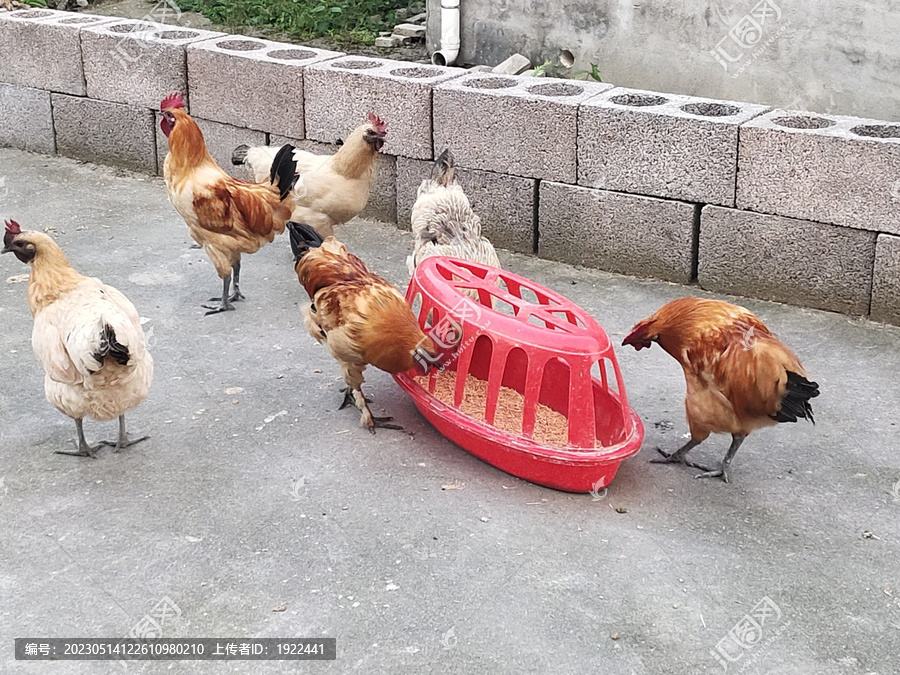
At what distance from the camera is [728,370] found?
4707 mm

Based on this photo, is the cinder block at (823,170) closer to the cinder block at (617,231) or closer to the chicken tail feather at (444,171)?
the cinder block at (617,231)

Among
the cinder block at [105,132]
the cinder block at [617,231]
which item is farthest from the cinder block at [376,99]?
the cinder block at [105,132]

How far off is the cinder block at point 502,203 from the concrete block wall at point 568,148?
11 mm

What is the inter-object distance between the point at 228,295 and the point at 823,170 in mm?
3914

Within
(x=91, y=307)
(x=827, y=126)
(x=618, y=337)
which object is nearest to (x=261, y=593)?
(x=91, y=307)

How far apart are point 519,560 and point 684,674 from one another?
89cm

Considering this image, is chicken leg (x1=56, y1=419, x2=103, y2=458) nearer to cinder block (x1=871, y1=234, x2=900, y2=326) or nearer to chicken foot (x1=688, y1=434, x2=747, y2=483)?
chicken foot (x1=688, y1=434, x2=747, y2=483)

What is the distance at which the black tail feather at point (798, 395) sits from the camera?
178 inches

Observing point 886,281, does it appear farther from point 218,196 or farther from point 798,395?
point 218,196

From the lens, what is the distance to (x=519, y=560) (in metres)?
4.52

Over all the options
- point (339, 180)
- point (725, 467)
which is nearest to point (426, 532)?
point (725, 467)

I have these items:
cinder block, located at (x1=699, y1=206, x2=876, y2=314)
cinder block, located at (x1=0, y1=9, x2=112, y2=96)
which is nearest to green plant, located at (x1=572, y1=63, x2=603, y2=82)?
cinder block, located at (x1=699, y1=206, x2=876, y2=314)

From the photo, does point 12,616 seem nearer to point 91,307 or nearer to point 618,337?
point 91,307

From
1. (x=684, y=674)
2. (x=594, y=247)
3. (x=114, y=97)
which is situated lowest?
(x=684, y=674)
